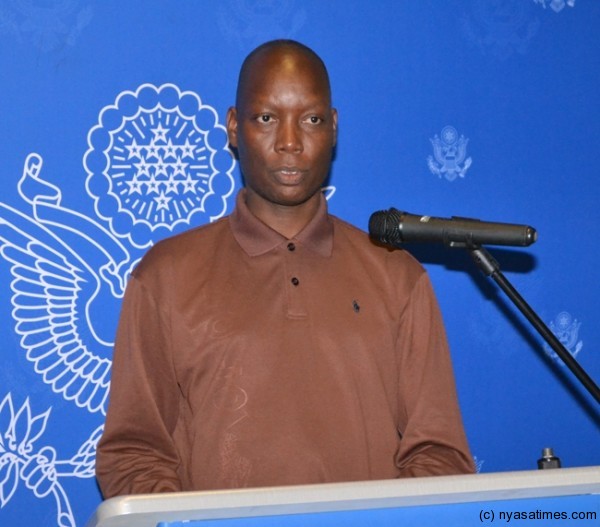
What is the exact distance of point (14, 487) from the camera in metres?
2.71

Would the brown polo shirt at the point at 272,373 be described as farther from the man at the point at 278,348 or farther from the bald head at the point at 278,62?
the bald head at the point at 278,62

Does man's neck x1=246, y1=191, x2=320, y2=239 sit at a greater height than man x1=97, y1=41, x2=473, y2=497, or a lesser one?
greater

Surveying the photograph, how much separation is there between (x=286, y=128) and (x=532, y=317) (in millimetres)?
738

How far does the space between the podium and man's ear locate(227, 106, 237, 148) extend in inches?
48.9

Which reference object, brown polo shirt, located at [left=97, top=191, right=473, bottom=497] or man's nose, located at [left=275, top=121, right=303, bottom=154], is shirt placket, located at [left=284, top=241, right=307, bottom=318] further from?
man's nose, located at [left=275, top=121, right=303, bottom=154]

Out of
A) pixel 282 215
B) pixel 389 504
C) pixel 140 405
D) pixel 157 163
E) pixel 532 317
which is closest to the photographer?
pixel 389 504

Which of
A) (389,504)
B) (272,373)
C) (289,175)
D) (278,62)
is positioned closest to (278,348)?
(272,373)

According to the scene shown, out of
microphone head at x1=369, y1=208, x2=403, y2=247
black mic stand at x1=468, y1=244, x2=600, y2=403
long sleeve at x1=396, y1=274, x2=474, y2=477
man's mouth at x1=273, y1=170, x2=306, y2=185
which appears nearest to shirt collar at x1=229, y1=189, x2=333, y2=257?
man's mouth at x1=273, y1=170, x2=306, y2=185

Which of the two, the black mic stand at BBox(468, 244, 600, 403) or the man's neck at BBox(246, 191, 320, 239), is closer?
the black mic stand at BBox(468, 244, 600, 403)

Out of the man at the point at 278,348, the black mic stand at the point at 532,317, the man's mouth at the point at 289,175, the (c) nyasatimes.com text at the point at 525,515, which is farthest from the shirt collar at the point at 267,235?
the (c) nyasatimes.com text at the point at 525,515

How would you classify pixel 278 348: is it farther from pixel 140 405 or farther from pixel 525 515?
pixel 525 515

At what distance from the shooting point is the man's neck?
8.37 ft

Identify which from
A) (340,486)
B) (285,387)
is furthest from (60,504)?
(340,486)

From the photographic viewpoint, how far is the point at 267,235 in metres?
2.50
